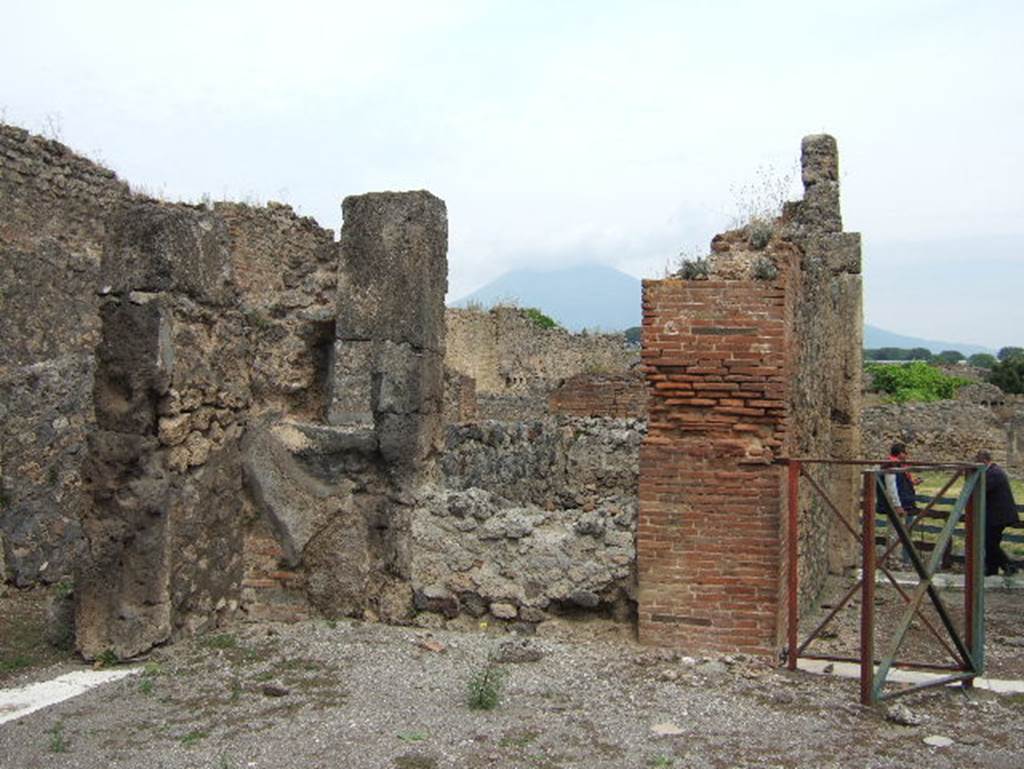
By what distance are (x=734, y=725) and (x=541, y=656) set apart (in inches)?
61.4

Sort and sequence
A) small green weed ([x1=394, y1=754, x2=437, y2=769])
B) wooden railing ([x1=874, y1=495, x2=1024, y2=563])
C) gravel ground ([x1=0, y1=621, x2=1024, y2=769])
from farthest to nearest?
wooden railing ([x1=874, y1=495, x2=1024, y2=563])
gravel ground ([x1=0, y1=621, x2=1024, y2=769])
small green weed ([x1=394, y1=754, x2=437, y2=769])

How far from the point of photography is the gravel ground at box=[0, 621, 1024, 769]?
5023 mm

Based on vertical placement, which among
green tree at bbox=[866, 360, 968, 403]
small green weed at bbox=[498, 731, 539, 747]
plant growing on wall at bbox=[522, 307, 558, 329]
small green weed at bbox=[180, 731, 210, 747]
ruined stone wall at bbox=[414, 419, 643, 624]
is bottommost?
small green weed at bbox=[498, 731, 539, 747]

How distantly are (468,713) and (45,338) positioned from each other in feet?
24.6

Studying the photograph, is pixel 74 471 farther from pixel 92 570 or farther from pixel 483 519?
pixel 483 519

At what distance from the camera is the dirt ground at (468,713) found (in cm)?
503

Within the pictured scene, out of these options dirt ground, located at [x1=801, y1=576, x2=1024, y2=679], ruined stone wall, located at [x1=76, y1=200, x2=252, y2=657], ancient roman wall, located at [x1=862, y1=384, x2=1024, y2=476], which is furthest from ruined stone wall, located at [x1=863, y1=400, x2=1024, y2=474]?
ruined stone wall, located at [x1=76, y1=200, x2=252, y2=657]

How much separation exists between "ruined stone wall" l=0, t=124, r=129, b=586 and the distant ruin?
0.12ft

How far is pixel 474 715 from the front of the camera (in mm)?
5605

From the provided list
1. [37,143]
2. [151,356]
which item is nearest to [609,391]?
[37,143]

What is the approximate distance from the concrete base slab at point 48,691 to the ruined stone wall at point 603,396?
557 inches

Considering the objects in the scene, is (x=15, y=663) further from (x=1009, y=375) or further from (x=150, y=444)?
(x=1009, y=375)

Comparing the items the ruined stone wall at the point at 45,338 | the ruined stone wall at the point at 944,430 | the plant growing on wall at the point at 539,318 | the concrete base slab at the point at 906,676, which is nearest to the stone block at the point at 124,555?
the ruined stone wall at the point at 45,338

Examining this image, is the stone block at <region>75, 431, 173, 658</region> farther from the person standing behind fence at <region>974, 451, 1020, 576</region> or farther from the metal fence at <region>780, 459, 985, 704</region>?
the person standing behind fence at <region>974, 451, 1020, 576</region>
